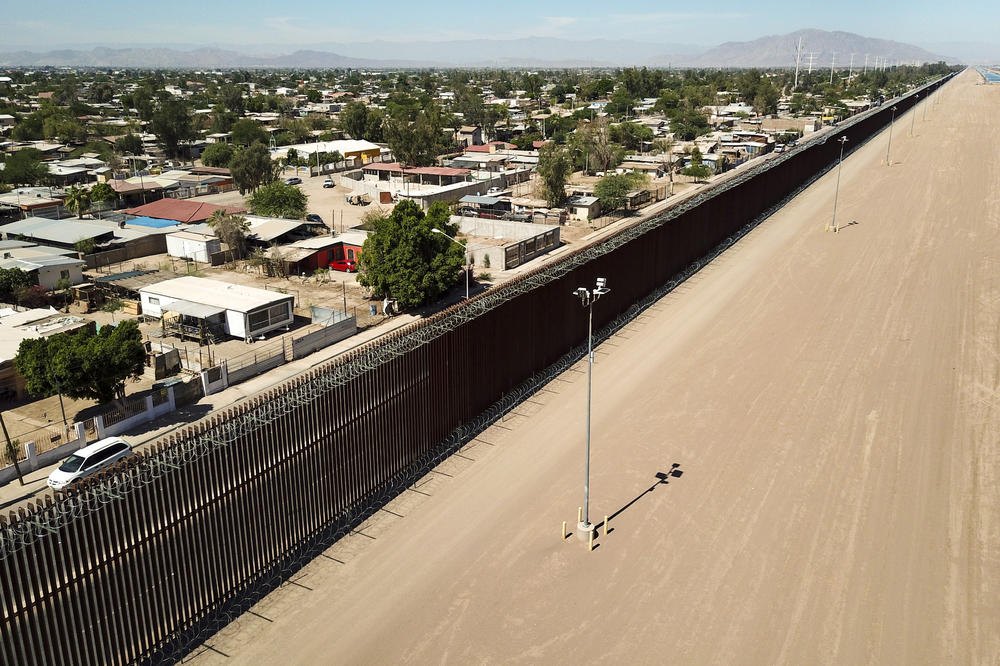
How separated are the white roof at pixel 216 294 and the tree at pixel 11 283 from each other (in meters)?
6.54

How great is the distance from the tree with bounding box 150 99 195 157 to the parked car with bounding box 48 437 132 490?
3139 inches

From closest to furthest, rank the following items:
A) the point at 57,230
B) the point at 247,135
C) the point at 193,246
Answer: the point at 193,246 < the point at 57,230 < the point at 247,135

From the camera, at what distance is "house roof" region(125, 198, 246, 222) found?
4862 centimetres

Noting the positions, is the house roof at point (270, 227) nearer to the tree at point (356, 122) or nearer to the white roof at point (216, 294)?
the white roof at point (216, 294)

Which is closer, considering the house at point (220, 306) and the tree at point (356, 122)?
the house at point (220, 306)

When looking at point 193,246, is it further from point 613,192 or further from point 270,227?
point 613,192

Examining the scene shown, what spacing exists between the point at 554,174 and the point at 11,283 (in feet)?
113

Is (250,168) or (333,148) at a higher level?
(333,148)

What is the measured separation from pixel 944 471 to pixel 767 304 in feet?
44.6

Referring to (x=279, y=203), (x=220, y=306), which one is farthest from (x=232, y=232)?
(x=220, y=306)

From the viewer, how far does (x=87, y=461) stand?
18.1m

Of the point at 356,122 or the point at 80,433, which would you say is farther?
the point at 356,122

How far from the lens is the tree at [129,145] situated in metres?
87.1

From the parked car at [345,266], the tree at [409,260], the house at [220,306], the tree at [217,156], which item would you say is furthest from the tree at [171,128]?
the tree at [409,260]
